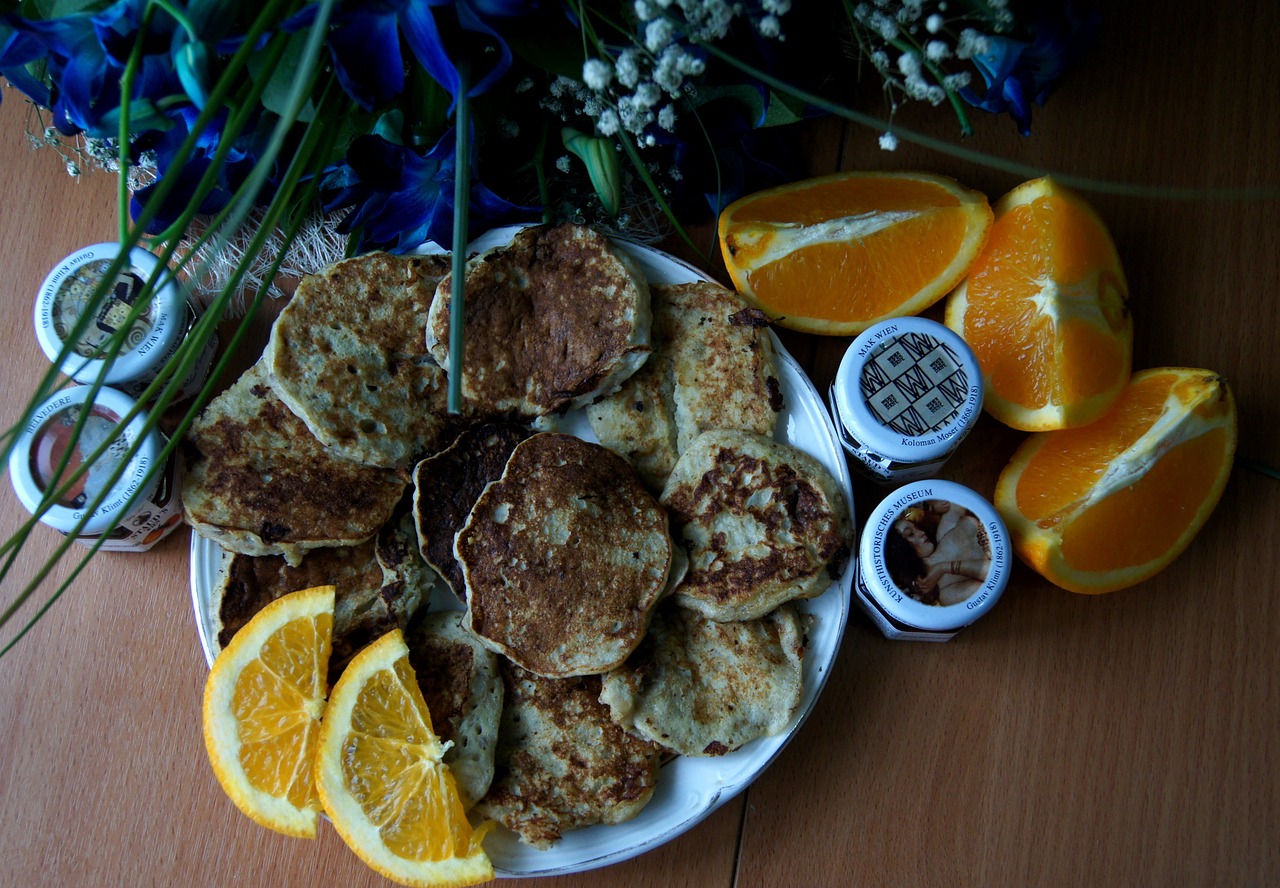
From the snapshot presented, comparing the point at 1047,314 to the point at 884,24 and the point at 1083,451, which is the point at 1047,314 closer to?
the point at 1083,451

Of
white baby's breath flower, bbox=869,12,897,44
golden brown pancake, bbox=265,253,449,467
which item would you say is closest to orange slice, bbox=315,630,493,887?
golden brown pancake, bbox=265,253,449,467

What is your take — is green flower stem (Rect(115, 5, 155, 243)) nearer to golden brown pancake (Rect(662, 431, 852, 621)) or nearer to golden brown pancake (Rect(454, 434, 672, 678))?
Result: golden brown pancake (Rect(454, 434, 672, 678))

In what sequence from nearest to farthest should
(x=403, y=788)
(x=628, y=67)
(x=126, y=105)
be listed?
(x=126, y=105), (x=628, y=67), (x=403, y=788)

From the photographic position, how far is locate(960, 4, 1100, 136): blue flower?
1.15m

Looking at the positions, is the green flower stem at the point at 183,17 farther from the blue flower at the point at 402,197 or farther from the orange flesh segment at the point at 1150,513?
the orange flesh segment at the point at 1150,513

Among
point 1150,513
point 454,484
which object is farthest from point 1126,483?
point 454,484

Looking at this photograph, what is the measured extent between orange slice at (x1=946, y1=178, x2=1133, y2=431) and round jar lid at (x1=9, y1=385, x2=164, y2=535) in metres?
1.21

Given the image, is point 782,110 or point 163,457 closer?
point 163,457

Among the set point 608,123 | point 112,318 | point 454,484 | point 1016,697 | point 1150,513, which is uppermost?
point 608,123

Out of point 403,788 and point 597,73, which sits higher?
point 597,73

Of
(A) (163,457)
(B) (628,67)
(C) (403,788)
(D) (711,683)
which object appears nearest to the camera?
(A) (163,457)

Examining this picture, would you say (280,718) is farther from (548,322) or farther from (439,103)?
(439,103)

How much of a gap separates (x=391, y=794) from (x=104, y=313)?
31.7 inches

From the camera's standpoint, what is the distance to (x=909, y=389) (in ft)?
4.10
